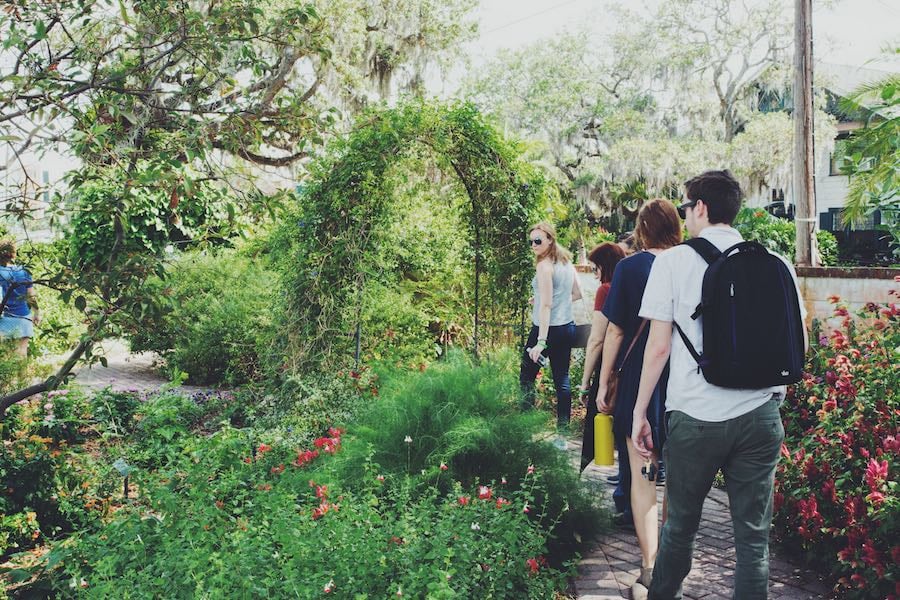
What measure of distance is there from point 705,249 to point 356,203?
4.37 meters

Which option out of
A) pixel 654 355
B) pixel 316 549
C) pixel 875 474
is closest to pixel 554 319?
pixel 875 474

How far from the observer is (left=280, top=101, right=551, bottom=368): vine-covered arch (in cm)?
653

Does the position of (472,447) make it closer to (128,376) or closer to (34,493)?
(34,493)

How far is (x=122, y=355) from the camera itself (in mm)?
13797

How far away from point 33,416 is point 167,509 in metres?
2.44

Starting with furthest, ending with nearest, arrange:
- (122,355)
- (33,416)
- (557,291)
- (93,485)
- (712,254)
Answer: (122,355), (557,291), (33,416), (93,485), (712,254)

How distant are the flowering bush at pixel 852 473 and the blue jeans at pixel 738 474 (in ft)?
2.68

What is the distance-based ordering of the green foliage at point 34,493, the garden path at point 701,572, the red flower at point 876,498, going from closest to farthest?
the red flower at point 876,498, the garden path at point 701,572, the green foliage at point 34,493

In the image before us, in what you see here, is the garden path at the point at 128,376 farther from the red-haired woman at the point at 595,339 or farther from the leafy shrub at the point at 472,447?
the red-haired woman at the point at 595,339

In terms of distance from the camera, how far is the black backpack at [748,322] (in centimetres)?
268

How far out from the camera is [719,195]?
9.60ft

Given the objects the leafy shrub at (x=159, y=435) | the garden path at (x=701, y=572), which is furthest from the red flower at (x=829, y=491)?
the leafy shrub at (x=159, y=435)

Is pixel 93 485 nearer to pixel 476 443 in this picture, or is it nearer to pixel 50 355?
pixel 476 443

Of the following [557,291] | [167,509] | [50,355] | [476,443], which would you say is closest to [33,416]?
[167,509]
